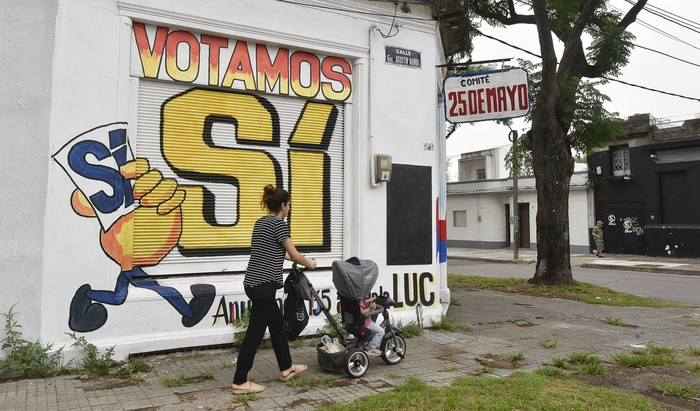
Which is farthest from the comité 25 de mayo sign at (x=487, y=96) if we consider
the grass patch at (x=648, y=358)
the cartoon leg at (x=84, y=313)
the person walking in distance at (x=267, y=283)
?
the cartoon leg at (x=84, y=313)

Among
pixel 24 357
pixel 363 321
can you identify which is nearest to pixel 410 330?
pixel 363 321

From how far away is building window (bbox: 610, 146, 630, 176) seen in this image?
2428cm

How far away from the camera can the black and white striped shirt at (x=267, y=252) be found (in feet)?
15.9

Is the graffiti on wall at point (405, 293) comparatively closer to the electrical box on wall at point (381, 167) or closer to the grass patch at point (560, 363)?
the electrical box on wall at point (381, 167)

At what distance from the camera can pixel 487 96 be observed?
27.0 ft

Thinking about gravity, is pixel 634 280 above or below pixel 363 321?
below

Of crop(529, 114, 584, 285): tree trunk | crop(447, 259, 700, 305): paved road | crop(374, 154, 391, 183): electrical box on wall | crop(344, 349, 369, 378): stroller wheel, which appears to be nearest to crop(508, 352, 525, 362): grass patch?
crop(344, 349, 369, 378): stroller wheel

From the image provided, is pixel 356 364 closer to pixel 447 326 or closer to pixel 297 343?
pixel 297 343

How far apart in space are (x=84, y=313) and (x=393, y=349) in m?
3.36

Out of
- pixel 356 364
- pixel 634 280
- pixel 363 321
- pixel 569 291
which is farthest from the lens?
pixel 634 280

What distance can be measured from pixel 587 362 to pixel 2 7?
287 inches

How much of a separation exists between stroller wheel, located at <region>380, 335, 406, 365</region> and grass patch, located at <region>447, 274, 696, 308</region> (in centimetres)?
628

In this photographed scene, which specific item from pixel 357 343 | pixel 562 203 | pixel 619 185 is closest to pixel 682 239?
pixel 619 185

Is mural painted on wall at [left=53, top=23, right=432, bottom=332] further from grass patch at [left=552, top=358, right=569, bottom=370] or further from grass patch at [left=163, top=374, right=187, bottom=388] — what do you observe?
grass patch at [left=552, top=358, right=569, bottom=370]
